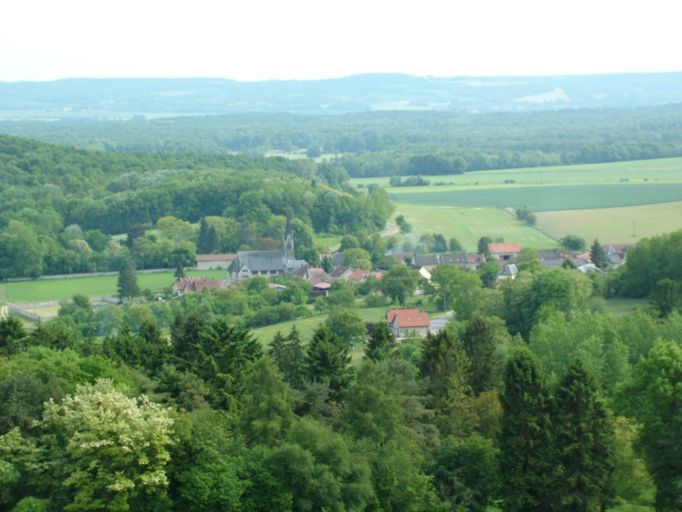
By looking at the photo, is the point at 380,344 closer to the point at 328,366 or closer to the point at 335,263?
the point at 328,366

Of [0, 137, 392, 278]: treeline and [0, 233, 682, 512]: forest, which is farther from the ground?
[0, 233, 682, 512]: forest

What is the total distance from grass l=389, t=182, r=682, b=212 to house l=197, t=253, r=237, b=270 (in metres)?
25.6

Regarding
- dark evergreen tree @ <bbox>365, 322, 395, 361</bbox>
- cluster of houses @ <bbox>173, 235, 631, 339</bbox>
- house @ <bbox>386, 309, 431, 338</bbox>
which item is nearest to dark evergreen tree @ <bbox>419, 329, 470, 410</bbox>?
dark evergreen tree @ <bbox>365, 322, 395, 361</bbox>

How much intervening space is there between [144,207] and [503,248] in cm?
3093

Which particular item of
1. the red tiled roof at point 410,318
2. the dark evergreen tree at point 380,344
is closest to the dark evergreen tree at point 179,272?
the red tiled roof at point 410,318

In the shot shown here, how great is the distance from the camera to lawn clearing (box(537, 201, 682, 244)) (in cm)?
7369

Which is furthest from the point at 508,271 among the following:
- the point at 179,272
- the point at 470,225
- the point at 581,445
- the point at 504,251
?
the point at 581,445

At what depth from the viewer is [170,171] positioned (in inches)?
4099

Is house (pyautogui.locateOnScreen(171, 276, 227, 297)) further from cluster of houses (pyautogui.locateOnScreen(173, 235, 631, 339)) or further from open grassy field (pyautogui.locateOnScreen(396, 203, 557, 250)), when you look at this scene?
open grassy field (pyautogui.locateOnScreen(396, 203, 557, 250))

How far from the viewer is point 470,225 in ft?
268

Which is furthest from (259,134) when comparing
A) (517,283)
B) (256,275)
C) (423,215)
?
(517,283)

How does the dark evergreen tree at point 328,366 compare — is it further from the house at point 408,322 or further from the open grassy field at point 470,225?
the open grassy field at point 470,225

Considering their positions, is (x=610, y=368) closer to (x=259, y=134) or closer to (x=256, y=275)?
(x=256, y=275)

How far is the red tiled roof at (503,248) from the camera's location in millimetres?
68750
